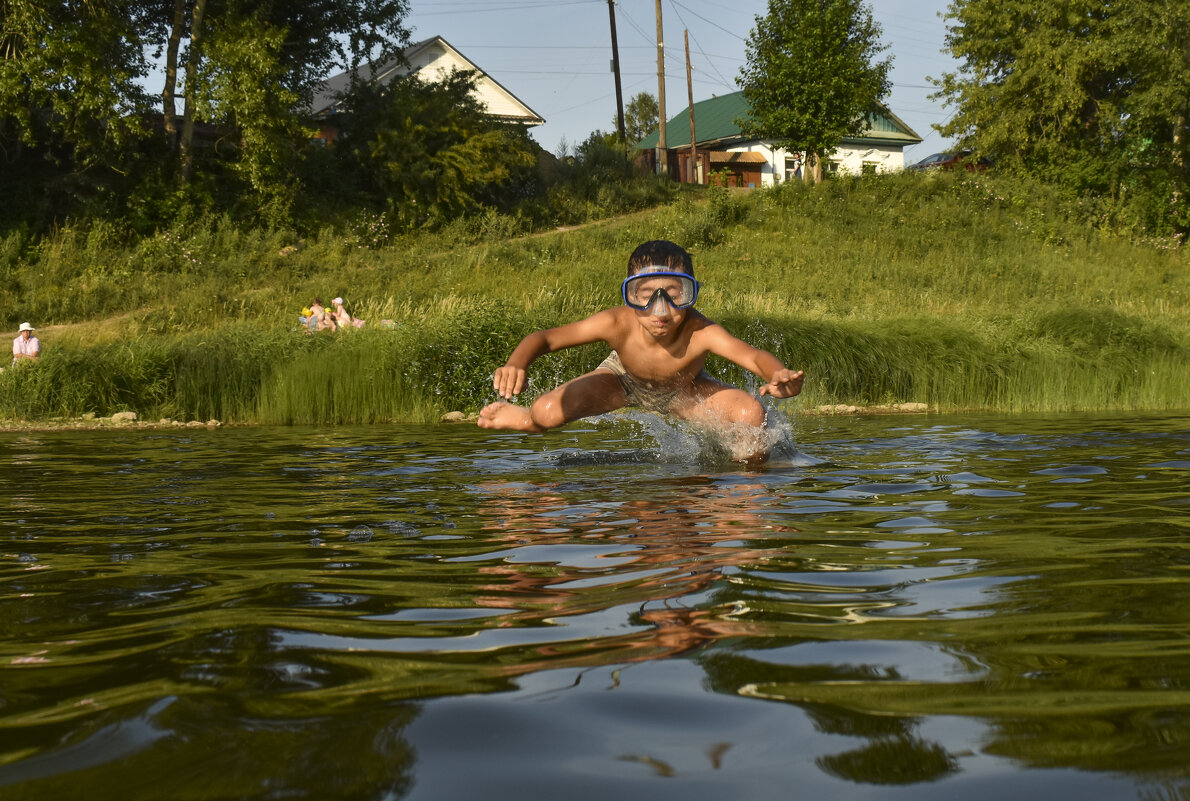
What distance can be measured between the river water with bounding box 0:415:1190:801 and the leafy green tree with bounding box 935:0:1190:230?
3392 centimetres

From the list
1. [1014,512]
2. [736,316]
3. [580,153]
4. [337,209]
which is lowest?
[1014,512]

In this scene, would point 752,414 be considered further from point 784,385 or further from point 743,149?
point 743,149

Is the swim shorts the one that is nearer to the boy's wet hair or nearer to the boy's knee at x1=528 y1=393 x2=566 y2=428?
the boy's knee at x1=528 y1=393 x2=566 y2=428

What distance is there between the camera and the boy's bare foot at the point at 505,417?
684 cm

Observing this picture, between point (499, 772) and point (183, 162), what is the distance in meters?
31.4

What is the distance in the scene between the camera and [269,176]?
3064cm

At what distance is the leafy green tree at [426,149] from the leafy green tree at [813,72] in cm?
822

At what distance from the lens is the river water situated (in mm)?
1562

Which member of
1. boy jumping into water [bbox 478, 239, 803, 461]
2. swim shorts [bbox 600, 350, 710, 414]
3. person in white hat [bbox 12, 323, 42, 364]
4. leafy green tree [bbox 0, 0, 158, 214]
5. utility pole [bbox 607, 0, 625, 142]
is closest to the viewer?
boy jumping into water [bbox 478, 239, 803, 461]

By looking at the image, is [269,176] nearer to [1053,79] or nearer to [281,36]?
[281,36]

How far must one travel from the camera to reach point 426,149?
3475 centimetres

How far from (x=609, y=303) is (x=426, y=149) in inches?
758

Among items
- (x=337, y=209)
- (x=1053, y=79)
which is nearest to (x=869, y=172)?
(x=1053, y=79)

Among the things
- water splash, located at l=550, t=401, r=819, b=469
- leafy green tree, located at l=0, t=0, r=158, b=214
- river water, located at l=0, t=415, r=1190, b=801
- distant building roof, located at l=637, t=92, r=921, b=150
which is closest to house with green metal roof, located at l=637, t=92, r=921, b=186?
distant building roof, located at l=637, t=92, r=921, b=150
